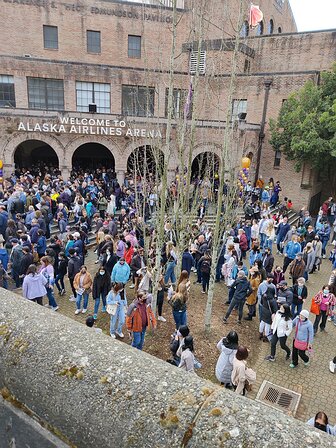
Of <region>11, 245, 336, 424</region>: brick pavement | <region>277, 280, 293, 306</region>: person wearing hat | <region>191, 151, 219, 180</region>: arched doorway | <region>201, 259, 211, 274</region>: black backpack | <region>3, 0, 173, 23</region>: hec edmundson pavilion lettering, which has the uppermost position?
<region>3, 0, 173, 23</region>: hec edmundson pavilion lettering

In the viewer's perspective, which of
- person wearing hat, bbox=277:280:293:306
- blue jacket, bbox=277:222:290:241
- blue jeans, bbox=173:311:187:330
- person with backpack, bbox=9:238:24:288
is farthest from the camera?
blue jacket, bbox=277:222:290:241

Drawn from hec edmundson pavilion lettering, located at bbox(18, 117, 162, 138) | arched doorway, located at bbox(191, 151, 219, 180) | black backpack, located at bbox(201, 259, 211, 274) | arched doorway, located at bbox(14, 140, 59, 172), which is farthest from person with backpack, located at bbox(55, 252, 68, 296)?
arched doorway, located at bbox(14, 140, 59, 172)

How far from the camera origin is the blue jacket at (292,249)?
1431 centimetres

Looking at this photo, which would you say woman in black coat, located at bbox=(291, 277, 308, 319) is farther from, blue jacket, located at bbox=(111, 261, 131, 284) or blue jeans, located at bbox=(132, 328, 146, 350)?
blue jacket, located at bbox=(111, 261, 131, 284)

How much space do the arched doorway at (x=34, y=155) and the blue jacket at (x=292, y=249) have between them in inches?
818

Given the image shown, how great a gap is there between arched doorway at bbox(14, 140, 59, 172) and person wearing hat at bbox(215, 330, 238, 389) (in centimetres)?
2502

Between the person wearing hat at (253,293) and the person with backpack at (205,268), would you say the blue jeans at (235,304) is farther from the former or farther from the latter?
the person with backpack at (205,268)

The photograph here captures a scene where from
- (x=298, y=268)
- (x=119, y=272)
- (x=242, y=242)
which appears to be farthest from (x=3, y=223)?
(x=298, y=268)

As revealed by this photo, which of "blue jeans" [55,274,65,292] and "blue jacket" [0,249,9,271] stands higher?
"blue jacket" [0,249,9,271]

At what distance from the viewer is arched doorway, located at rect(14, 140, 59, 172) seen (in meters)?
29.2

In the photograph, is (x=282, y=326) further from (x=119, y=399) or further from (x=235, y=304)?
(x=119, y=399)

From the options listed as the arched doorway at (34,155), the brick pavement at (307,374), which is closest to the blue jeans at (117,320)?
the brick pavement at (307,374)

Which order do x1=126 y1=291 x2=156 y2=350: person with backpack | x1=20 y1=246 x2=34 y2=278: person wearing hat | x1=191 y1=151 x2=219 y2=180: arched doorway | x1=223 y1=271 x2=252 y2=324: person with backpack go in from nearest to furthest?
x1=126 y1=291 x2=156 y2=350: person with backpack → x1=223 y1=271 x2=252 y2=324: person with backpack → x1=20 y1=246 x2=34 y2=278: person wearing hat → x1=191 y1=151 x2=219 y2=180: arched doorway

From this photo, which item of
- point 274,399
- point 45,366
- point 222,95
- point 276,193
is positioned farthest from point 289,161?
point 45,366
